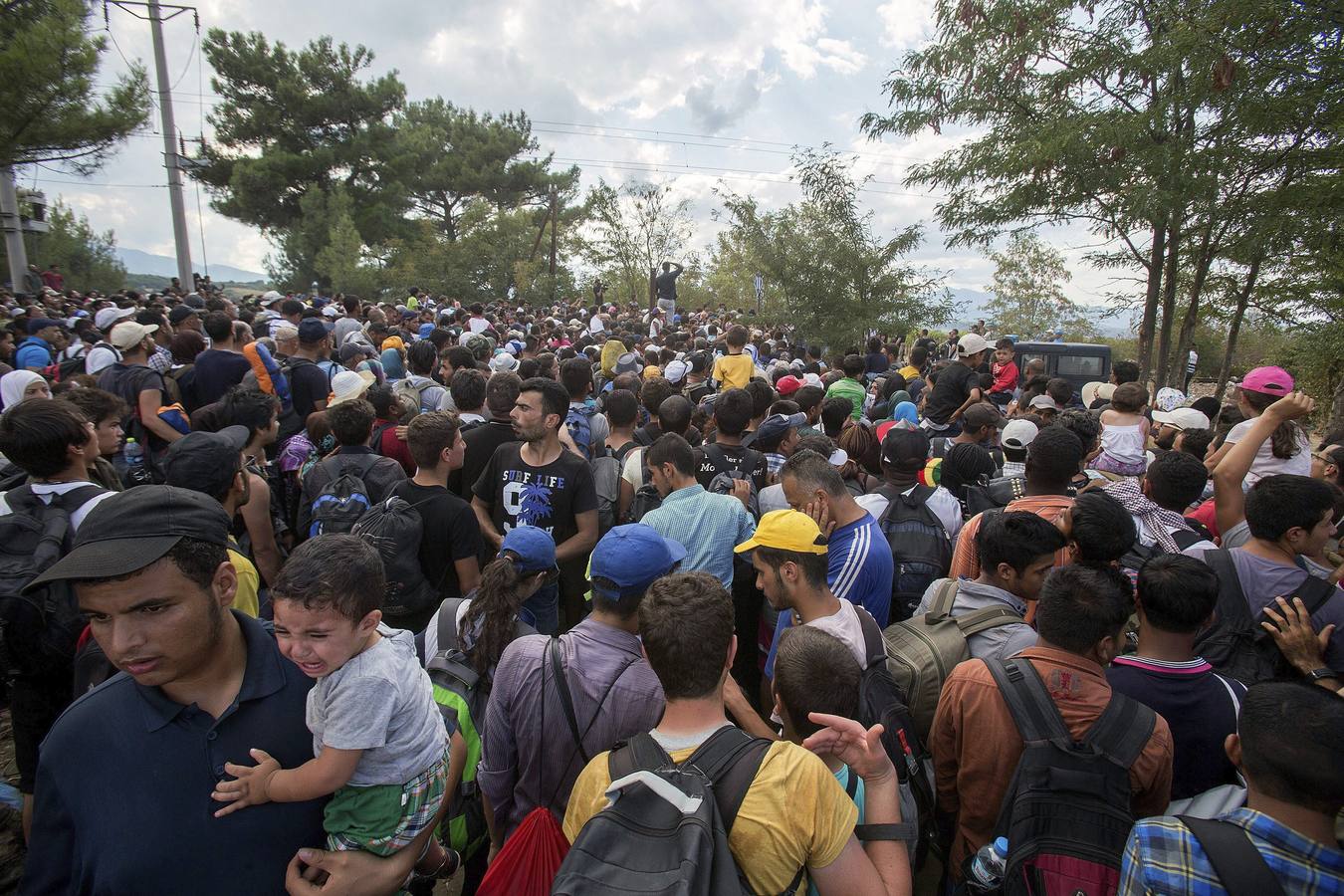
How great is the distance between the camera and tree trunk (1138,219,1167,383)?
11172mm

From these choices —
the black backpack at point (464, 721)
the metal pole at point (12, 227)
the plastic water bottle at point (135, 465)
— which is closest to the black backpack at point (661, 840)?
the black backpack at point (464, 721)

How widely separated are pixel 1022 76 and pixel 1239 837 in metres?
12.3

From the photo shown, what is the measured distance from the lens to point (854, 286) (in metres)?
13.9

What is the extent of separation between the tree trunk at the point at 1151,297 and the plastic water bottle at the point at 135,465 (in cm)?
1277

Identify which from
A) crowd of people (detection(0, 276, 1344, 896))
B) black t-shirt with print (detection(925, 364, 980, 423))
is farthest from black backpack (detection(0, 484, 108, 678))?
black t-shirt with print (detection(925, 364, 980, 423))

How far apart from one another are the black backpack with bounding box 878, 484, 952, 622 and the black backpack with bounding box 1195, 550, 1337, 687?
114 centimetres

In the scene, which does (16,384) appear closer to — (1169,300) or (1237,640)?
(1237,640)

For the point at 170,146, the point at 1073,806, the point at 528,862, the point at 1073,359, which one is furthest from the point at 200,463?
the point at 1073,359

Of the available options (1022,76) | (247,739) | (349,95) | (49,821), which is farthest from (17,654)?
(349,95)

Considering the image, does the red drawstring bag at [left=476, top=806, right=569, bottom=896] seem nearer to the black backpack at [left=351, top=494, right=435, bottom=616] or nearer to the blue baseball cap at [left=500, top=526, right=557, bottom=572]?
the blue baseball cap at [left=500, top=526, right=557, bottom=572]

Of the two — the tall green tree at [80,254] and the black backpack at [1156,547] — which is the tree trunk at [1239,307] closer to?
the black backpack at [1156,547]

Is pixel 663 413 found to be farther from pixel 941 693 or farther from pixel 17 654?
pixel 17 654

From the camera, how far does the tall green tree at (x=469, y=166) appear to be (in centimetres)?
3647

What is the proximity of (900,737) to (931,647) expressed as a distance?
467 millimetres
